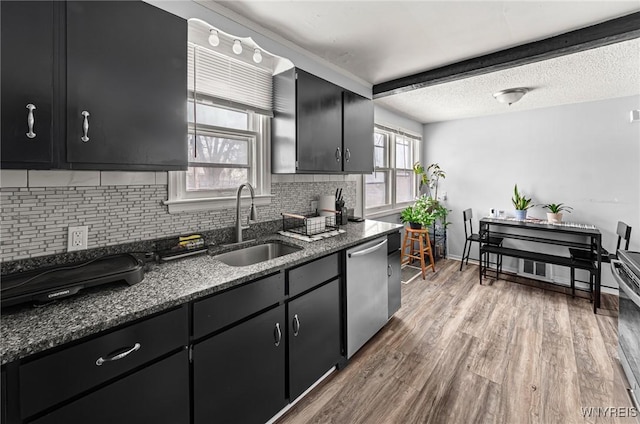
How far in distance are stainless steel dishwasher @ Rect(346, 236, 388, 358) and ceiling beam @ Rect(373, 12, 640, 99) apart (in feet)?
5.64

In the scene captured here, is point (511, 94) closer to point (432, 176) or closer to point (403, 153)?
point (403, 153)

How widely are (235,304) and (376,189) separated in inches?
124

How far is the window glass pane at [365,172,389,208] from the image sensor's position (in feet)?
12.9

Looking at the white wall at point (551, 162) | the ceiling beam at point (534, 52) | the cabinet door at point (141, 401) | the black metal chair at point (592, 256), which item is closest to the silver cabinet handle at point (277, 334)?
the cabinet door at point (141, 401)

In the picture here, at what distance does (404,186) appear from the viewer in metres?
4.78

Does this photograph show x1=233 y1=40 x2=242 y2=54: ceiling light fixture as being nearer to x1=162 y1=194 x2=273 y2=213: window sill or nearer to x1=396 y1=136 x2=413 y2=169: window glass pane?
x1=162 y1=194 x2=273 y2=213: window sill

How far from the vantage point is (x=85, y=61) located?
3.69ft

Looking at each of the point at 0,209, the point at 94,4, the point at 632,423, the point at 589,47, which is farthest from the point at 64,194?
the point at 589,47

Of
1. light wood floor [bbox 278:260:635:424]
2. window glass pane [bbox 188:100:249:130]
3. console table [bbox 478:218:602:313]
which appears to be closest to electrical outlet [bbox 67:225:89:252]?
window glass pane [bbox 188:100:249:130]

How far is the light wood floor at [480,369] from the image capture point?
5.57 feet

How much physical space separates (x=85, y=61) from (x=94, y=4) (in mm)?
243

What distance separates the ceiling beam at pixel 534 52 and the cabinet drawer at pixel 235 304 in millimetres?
2521

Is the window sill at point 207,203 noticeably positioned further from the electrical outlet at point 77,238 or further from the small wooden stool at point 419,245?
the small wooden stool at point 419,245

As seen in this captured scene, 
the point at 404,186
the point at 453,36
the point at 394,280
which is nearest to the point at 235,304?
the point at 394,280
